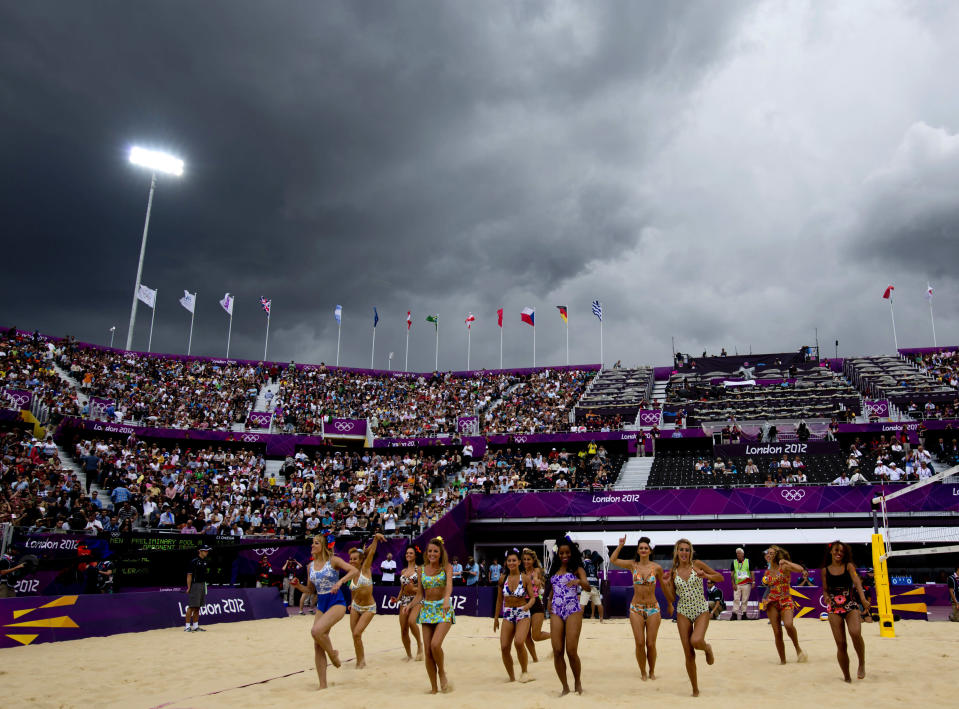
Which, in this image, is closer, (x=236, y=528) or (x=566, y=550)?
(x=566, y=550)

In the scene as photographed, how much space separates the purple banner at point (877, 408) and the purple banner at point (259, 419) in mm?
29640

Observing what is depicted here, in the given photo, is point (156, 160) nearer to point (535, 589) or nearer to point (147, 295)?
point (147, 295)

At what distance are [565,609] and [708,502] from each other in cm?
1969

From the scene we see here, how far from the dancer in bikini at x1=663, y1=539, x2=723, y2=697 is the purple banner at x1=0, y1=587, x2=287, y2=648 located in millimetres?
11287

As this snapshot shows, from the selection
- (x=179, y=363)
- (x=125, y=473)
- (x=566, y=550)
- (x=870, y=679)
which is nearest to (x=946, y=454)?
(x=870, y=679)

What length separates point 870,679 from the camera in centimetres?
860

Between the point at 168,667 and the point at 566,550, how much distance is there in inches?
257

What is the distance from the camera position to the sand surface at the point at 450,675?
7.69 metres

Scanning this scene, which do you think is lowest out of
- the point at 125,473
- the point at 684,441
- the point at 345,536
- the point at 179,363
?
the point at 345,536

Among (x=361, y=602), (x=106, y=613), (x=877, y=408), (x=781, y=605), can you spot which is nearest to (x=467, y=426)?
(x=877, y=408)

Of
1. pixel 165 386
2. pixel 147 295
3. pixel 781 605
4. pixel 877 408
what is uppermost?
pixel 147 295

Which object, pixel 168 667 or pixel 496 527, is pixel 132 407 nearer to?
pixel 496 527

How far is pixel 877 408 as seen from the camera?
31859mm

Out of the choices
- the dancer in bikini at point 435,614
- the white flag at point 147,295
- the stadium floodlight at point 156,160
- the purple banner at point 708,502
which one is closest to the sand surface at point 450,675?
the dancer in bikini at point 435,614
